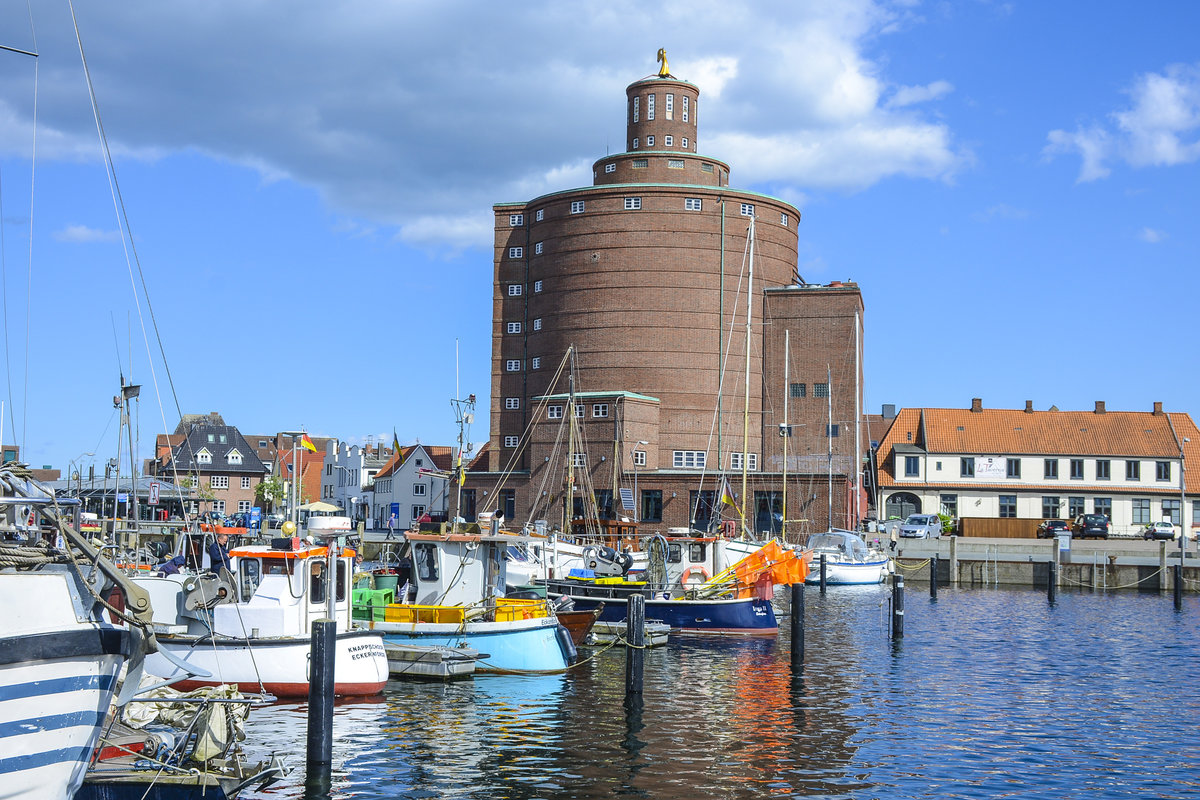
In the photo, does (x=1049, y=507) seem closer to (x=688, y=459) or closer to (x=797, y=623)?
(x=688, y=459)

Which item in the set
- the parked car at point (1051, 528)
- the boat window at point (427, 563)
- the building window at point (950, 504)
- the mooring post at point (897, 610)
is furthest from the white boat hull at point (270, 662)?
the building window at point (950, 504)

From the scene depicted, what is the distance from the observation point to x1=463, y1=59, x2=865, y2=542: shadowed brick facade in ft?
277

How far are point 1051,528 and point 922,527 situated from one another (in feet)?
32.0

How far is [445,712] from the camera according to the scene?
82.1 ft

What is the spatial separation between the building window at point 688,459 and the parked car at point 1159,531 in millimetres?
31335

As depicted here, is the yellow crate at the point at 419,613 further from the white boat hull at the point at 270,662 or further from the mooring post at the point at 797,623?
the mooring post at the point at 797,623

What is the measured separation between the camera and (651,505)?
82312mm

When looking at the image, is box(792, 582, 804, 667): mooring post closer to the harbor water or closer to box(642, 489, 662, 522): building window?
the harbor water

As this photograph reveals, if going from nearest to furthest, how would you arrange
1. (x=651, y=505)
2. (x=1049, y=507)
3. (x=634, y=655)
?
1. (x=634, y=655)
2. (x=651, y=505)
3. (x=1049, y=507)

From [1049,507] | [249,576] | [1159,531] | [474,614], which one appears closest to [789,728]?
[474,614]

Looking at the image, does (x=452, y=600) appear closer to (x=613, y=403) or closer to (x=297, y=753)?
(x=297, y=753)

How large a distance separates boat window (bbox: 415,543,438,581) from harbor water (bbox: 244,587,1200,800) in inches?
157

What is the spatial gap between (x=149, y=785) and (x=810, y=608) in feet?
129

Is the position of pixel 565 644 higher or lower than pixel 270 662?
lower
